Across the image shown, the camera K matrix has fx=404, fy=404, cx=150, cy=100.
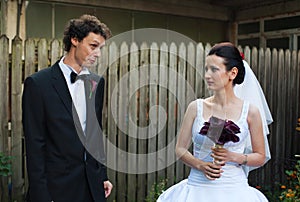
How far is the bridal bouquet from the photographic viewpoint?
2285 millimetres

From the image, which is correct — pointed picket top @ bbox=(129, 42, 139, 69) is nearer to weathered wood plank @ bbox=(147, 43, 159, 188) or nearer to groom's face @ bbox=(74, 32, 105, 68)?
weathered wood plank @ bbox=(147, 43, 159, 188)

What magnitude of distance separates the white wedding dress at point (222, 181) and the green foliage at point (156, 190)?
230 cm

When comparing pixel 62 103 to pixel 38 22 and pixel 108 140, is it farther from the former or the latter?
pixel 38 22

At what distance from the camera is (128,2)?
297 inches

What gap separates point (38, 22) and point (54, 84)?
17.6 ft

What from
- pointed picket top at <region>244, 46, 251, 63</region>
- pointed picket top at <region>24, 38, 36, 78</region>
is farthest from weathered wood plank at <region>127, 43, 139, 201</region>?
pointed picket top at <region>244, 46, 251, 63</region>

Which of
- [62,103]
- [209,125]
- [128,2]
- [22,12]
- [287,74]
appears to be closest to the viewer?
[62,103]

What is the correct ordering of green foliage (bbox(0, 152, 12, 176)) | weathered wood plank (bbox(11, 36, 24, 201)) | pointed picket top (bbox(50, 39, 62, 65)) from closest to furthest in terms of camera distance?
1. green foliage (bbox(0, 152, 12, 176))
2. weathered wood plank (bbox(11, 36, 24, 201))
3. pointed picket top (bbox(50, 39, 62, 65))

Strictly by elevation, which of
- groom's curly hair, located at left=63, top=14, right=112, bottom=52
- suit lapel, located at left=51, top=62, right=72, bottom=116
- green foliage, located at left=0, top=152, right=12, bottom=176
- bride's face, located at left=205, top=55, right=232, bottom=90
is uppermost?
groom's curly hair, located at left=63, top=14, right=112, bottom=52

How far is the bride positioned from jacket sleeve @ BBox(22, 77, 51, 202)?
90cm

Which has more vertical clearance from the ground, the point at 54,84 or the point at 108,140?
the point at 54,84

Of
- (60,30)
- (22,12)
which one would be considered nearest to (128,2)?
Answer: (60,30)

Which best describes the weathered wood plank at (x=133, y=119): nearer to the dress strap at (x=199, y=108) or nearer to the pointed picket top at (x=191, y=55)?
the pointed picket top at (x=191, y=55)

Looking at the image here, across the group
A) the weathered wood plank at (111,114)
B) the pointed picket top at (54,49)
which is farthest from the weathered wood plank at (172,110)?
the pointed picket top at (54,49)
